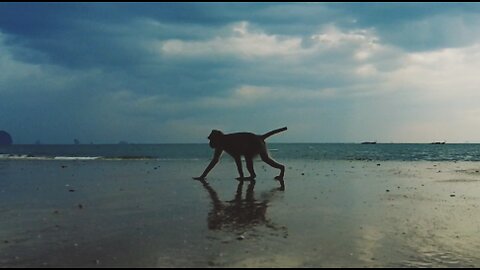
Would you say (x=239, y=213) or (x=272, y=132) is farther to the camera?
(x=272, y=132)

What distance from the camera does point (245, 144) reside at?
71.7 ft

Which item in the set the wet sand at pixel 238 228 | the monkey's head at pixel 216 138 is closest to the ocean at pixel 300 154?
the monkey's head at pixel 216 138

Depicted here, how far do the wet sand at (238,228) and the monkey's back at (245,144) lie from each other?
4439 mm

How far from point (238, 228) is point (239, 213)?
2.14 m

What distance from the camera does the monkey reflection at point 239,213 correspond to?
1030 centimetres

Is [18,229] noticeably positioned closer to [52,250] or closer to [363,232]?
[52,250]

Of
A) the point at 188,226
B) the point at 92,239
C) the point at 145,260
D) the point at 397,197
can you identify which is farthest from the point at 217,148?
the point at 145,260

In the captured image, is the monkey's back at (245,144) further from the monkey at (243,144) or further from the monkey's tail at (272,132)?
the monkey's tail at (272,132)

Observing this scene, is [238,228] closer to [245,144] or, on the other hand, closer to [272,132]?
[245,144]

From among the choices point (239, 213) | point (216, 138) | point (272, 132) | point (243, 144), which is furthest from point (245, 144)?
point (239, 213)

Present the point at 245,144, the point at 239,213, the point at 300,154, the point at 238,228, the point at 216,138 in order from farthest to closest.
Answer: the point at 300,154 < the point at 216,138 < the point at 245,144 < the point at 239,213 < the point at 238,228

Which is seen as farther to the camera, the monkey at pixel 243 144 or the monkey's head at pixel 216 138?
the monkey's head at pixel 216 138

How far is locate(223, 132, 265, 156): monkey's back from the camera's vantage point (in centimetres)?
2186

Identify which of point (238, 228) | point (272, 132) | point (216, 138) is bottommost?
point (238, 228)
